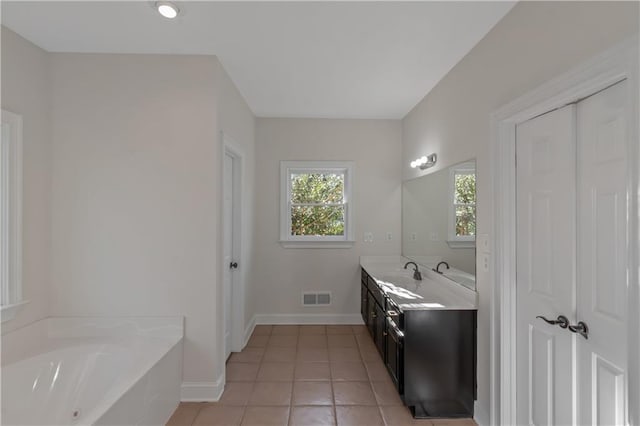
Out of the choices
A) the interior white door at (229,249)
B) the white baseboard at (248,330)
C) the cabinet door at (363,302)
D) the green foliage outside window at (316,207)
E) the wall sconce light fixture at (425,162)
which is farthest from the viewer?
the green foliage outside window at (316,207)

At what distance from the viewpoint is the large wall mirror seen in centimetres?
249

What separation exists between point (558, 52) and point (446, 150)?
1.34 metres

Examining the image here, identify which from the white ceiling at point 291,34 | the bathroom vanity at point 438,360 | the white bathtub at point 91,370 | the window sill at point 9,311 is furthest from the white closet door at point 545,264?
the window sill at point 9,311

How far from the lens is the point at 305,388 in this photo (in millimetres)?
2723

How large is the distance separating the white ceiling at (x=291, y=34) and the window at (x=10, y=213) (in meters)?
0.71

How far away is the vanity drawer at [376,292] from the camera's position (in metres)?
3.02

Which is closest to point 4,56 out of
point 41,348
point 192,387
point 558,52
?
point 41,348

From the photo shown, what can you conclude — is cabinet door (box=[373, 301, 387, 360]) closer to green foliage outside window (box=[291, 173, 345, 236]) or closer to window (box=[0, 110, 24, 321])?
green foliage outside window (box=[291, 173, 345, 236])

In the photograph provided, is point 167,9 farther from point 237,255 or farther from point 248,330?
point 248,330

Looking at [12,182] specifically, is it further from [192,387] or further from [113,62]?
[192,387]

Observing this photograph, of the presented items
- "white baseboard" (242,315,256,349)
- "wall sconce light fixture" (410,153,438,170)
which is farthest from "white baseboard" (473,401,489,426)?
"white baseboard" (242,315,256,349)

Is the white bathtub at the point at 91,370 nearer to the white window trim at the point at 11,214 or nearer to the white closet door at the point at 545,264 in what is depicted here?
the white window trim at the point at 11,214

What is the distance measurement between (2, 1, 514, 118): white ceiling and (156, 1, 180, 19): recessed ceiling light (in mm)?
46

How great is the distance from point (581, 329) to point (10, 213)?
341cm
